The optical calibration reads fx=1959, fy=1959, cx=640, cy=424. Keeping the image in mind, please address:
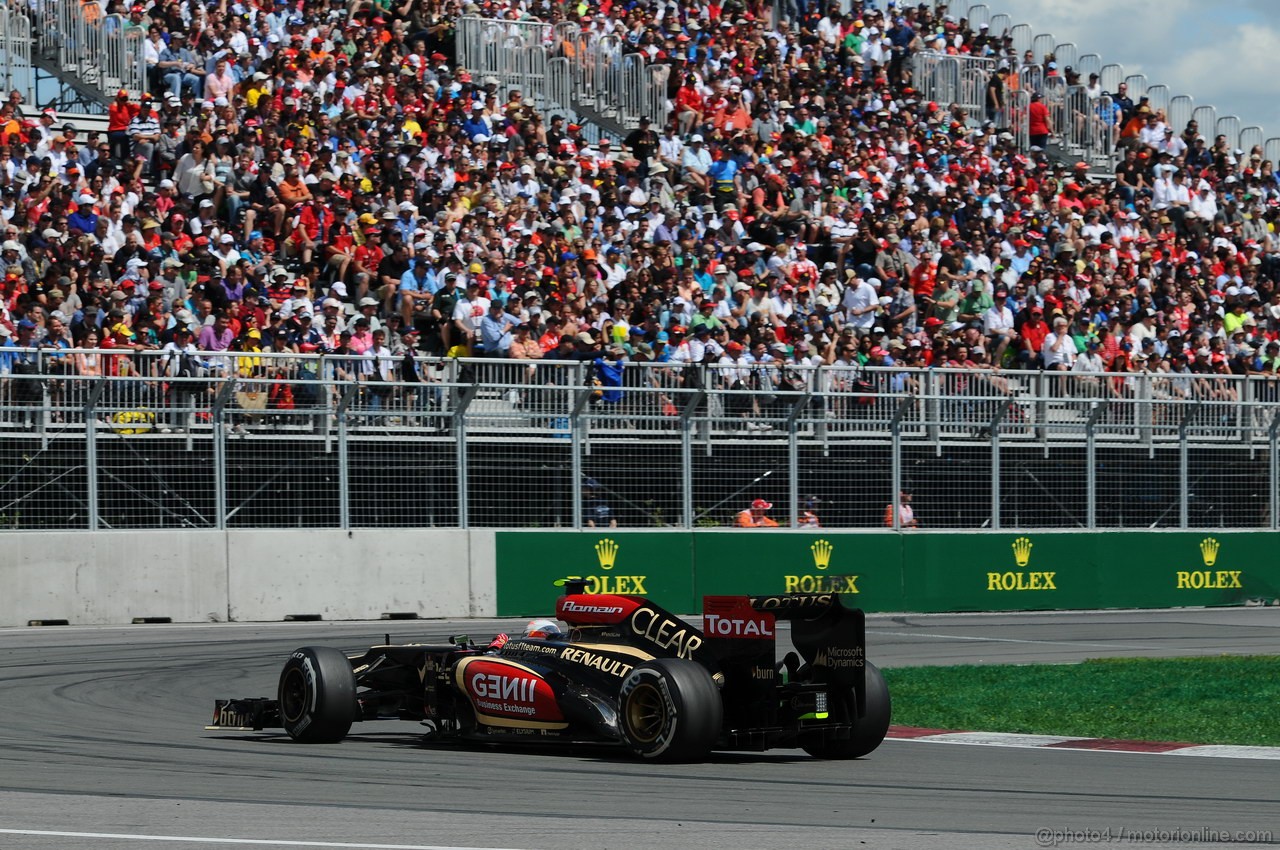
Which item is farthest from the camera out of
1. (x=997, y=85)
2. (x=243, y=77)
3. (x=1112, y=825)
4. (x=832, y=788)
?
(x=997, y=85)

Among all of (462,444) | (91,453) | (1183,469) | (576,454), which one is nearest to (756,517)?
(576,454)

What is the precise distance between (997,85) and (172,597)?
65.3 feet

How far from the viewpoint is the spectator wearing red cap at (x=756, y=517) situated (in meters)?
22.2

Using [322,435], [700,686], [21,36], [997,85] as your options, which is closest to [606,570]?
[322,435]

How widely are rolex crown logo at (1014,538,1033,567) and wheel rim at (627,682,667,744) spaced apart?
14962 millimetres

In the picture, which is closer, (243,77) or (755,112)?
(243,77)

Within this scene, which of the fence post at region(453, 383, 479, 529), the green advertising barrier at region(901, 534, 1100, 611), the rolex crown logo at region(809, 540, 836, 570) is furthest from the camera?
the green advertising barrier at region(901, 534, 1100, 611)

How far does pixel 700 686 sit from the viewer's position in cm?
924

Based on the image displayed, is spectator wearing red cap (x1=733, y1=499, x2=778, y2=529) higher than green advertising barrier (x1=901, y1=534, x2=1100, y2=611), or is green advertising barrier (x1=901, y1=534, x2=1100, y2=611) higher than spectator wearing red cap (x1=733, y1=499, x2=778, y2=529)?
spectator wearing red cap (x1=733, y1=499, x2=778, y2=529)

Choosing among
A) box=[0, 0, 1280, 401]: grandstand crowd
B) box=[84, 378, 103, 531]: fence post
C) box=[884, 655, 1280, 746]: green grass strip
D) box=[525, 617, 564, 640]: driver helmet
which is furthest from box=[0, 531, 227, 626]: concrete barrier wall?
box=[525, 617, 564, 640]: driver helmet

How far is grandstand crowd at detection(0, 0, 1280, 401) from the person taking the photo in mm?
20422

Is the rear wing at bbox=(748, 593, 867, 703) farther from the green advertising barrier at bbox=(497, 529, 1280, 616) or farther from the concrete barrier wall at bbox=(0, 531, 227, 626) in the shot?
the concrete barrier wall at bbox=(0, 531, 227, 626)

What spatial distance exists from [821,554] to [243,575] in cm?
674

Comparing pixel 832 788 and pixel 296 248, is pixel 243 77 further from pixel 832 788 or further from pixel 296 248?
pixel 832 788
